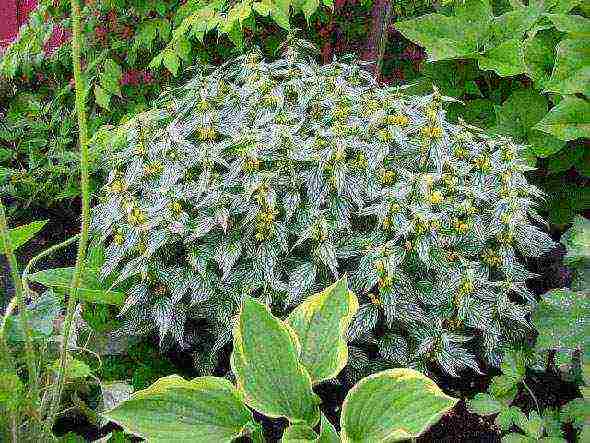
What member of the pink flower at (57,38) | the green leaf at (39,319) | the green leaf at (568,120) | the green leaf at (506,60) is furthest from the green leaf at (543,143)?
the pink flower at (57,38)

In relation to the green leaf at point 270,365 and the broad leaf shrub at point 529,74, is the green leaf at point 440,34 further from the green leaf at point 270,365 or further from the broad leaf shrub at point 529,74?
the green leaf at point 270,365

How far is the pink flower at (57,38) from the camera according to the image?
10.4 ft

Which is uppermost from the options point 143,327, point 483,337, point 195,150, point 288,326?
point 195,150

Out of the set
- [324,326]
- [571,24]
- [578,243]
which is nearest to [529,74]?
[571,24]

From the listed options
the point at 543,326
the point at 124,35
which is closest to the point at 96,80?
the point at 124,35

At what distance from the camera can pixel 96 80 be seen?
9.64ft

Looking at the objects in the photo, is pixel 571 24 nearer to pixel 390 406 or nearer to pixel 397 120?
pixel 397 120

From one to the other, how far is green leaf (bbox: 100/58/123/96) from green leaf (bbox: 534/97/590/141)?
5.14ft

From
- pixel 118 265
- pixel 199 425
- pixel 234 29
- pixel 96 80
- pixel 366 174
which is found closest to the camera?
pixel 199 425

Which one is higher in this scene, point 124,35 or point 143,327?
point 124,35

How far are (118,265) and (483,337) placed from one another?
3.68 feet

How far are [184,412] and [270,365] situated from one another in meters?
0.22

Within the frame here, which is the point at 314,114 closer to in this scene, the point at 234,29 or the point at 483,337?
the point at 234,29

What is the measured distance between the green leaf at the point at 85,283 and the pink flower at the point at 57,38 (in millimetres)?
1372
